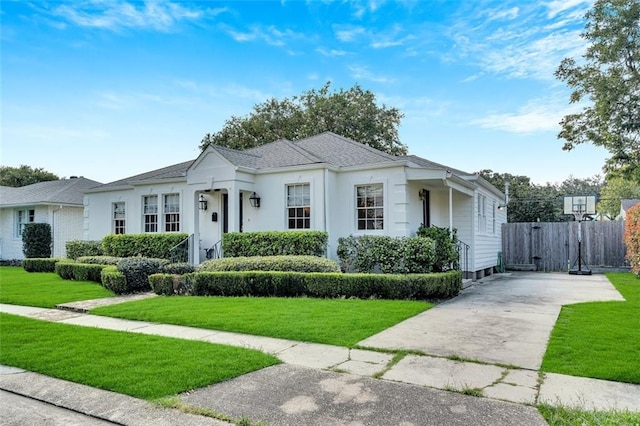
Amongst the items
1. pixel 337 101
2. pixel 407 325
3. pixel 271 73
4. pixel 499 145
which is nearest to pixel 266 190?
pixel 271 73

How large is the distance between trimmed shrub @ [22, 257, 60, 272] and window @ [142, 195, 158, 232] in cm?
360

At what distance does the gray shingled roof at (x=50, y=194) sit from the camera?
2103cm

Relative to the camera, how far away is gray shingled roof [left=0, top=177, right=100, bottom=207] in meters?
21.0

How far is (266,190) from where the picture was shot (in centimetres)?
1355

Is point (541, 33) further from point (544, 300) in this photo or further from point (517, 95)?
point (544, 300)

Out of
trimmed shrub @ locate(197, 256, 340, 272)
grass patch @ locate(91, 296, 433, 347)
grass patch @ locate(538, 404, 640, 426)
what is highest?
trimmed shrub @ locate(197, 256, 340, 272)

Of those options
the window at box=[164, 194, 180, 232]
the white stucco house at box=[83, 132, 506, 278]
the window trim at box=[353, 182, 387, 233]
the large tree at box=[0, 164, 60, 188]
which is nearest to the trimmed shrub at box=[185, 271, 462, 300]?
the white stucco house at box=[83, 132, 506, 278]

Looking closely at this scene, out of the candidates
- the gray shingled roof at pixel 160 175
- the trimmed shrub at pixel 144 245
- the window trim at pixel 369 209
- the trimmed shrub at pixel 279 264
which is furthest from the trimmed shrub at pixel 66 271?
the window trim at pixel 369 209

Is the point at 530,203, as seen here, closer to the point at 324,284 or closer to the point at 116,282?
the point at 324,284

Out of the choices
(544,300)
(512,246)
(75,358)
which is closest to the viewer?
(75,358)

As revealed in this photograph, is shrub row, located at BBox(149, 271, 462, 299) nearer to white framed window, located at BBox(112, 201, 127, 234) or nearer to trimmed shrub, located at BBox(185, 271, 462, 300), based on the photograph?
trimmed shrub, located at BBox(185, 271, 462, 300)

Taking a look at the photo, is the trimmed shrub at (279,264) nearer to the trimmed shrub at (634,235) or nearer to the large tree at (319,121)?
the trimmed shrub at (634,235)

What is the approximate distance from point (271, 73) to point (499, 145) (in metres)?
12.8

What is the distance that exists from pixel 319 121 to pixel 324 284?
21.8 metres
